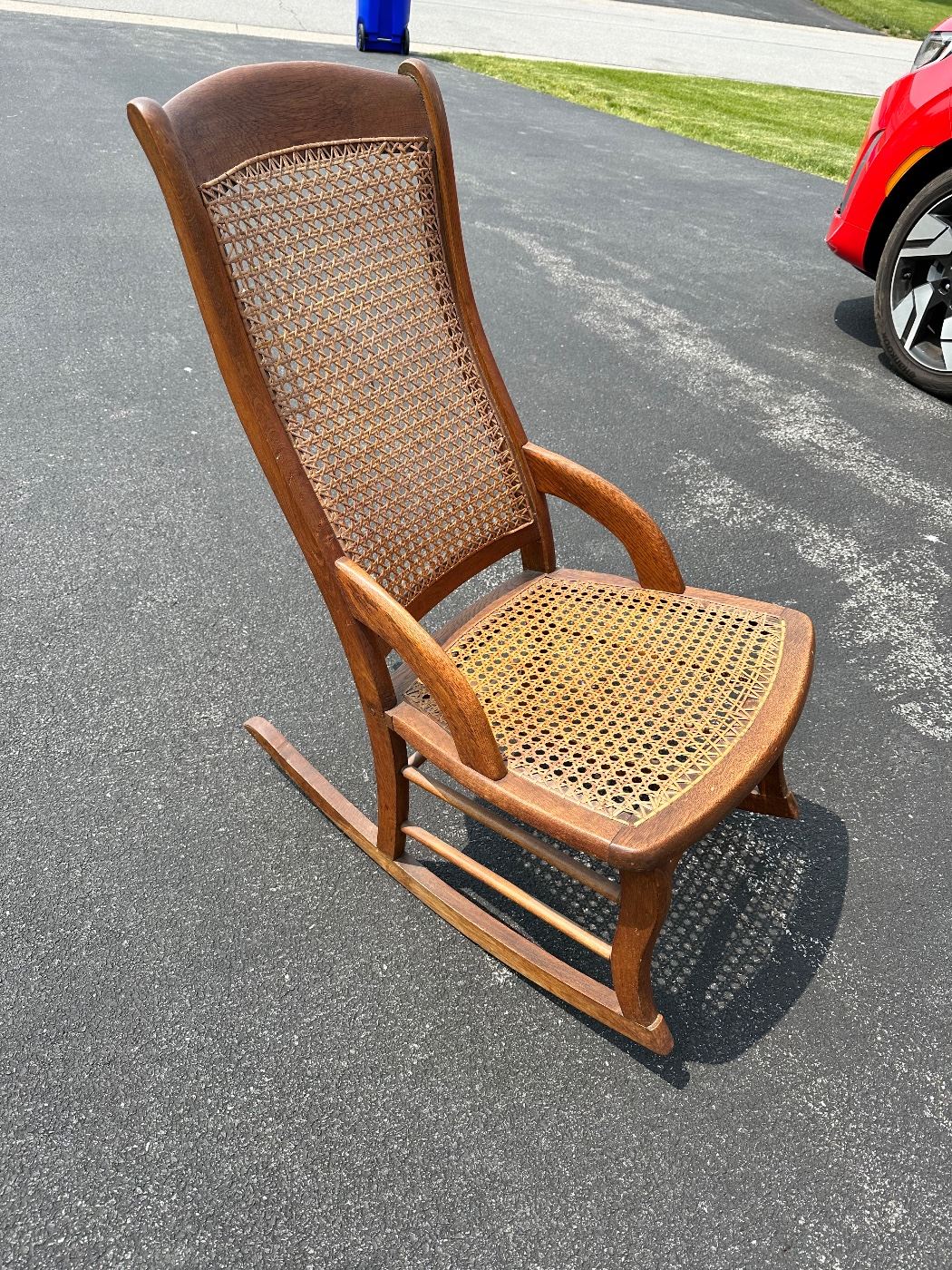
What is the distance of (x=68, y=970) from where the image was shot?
184 centimetres

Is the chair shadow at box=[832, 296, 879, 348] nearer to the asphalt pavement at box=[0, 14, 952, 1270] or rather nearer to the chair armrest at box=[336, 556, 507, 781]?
the asphalt pavement at box=[0, 14, 952, 1270]

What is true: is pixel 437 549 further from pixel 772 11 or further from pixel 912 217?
pixel 772 11

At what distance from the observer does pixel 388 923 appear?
197cm

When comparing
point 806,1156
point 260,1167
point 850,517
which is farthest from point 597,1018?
point 850,517

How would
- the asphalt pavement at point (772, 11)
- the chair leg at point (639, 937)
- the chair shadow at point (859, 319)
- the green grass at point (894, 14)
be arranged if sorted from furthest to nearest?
the green grass at point (894, 14) → the asphalt pavement at point (772, 11) → the chair shadow at point (859, 319) → the chair leg at point (639, 937)

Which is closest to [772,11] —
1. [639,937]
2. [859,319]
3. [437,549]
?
[859,319]

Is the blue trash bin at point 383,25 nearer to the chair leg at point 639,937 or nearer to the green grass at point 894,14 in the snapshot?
the chair leg at point 639,937

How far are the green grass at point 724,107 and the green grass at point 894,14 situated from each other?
8794 mm

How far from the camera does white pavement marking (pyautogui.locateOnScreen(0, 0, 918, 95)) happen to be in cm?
1133

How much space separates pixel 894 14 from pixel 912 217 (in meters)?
20.2

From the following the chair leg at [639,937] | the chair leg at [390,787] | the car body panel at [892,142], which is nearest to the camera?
the chair leg at [639,937]

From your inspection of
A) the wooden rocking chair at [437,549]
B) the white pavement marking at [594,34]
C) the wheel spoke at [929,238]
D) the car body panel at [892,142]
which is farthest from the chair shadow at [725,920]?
the white pavement marking at [594,34]

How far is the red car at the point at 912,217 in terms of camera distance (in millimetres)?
3914

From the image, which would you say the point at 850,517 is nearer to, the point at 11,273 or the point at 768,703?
the point at 768,703
